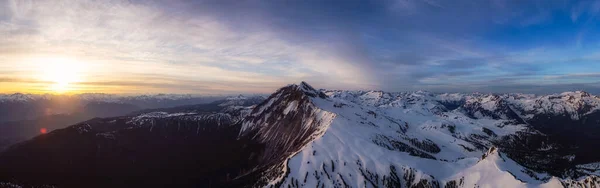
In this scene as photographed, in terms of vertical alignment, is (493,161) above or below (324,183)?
above

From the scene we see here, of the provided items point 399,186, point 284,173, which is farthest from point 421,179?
point 284,173

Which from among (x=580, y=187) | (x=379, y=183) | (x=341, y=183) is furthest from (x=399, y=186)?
(x=580, y=187)

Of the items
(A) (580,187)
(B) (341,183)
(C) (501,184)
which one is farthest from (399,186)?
(A) (580,187)

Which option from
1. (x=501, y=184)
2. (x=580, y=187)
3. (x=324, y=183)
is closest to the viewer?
(x=580, y=187)

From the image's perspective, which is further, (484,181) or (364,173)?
(364,173)

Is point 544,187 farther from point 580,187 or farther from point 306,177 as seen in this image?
point 306,177

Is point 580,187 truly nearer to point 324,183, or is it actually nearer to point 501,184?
point 501,184

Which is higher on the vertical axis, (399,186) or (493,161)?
(493,161)

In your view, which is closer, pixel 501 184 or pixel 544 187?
pixel 544 187

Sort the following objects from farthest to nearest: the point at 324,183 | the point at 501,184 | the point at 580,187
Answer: the point at 324,183, the point at 501,184, the point at 580,187
